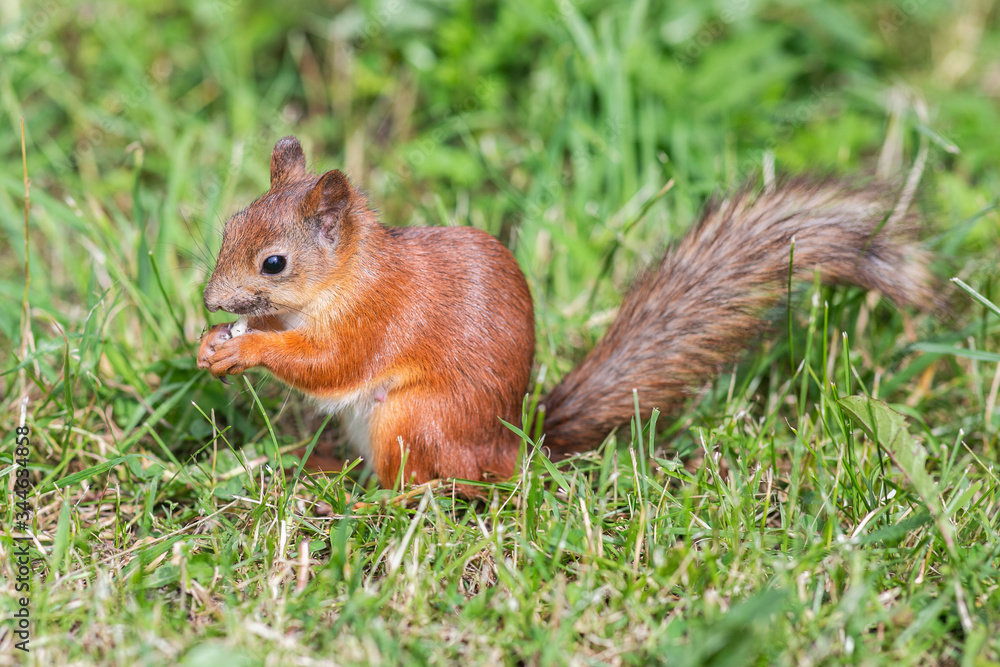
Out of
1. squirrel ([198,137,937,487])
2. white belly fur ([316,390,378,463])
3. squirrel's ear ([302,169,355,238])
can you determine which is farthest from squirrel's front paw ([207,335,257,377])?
squirrel's ear ([302,169,355,238])

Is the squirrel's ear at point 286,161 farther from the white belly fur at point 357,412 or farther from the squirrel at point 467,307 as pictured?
the white belly fur at point 357,412

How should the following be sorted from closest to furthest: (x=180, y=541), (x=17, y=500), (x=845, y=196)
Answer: (x=180, y=541)
(x=17, y=500)
(x=845, y=196)

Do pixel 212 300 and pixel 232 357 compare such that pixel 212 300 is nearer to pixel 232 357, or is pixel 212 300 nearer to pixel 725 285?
pixel 232 357

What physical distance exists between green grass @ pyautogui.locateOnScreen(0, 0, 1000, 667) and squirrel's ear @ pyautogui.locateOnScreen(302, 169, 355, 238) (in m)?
0.51

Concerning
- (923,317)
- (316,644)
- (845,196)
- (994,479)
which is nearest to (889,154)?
(923,317)

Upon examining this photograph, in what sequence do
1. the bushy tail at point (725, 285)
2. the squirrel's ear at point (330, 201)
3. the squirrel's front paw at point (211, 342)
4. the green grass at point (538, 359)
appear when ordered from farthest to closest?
1. the bushy tail at point (725, 285)
2. the squirrel's front paw at point (211, 342)
3. the squirrel's ear at point (330, 201)
4. the green grass at point (538, 359)

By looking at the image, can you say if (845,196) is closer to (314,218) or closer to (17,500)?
(314,218)

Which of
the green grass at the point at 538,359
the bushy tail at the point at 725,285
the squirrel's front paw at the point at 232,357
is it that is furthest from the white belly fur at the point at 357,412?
the bushy tail at the point at 725,285

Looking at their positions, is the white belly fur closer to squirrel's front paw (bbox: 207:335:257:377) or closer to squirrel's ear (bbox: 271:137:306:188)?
squirrel's front paw (bbox: 207:335:257:377)

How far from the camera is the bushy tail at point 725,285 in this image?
267cm

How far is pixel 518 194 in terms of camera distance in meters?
3.97

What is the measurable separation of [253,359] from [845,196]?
1891 millimetres

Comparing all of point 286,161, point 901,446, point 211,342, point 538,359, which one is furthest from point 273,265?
point 901,446

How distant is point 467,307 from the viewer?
258cm
